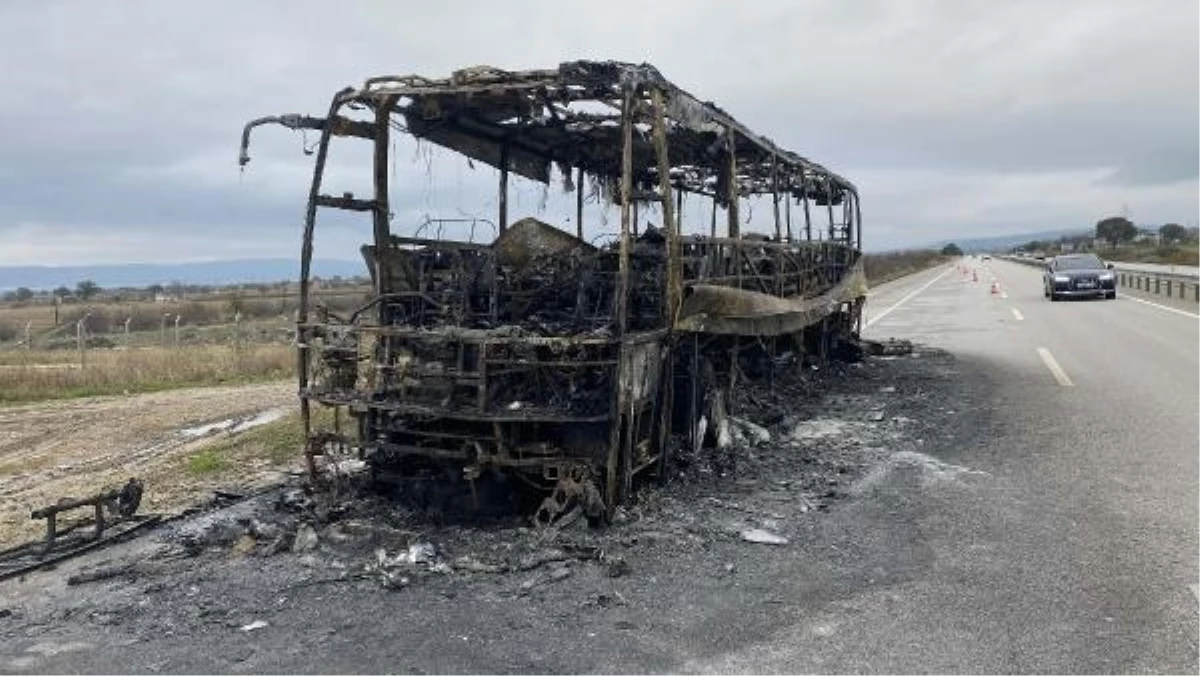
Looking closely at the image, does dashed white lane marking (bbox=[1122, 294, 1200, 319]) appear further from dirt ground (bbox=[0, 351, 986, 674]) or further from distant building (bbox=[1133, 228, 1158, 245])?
distant building (bbox=[1133, 228, 1158, 245])

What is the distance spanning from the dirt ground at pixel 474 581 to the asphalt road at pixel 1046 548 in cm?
20

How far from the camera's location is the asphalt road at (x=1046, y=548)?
425cm

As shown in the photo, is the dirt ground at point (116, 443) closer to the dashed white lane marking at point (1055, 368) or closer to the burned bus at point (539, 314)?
the burned bus at point (539, 314)

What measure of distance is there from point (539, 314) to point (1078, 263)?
27765mm

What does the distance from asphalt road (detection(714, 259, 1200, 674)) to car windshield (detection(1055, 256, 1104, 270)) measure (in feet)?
63.4

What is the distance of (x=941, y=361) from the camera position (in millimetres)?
14844

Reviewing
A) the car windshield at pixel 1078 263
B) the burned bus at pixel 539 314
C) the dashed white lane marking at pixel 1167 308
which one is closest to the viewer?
the burned bus at pixel 539 314

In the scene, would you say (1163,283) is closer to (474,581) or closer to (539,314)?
(539,314)

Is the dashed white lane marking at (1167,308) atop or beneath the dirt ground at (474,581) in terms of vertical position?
atop

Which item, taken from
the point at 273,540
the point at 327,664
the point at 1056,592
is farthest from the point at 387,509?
the point at 1056,592

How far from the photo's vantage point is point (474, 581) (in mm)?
5324

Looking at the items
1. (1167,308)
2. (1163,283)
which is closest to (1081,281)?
(1167,308)

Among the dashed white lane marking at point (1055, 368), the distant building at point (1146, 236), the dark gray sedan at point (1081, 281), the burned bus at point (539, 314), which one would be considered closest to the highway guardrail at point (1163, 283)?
the dark gray sedan at point (1081, 281)

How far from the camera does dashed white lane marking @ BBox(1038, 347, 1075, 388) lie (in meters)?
12.1
